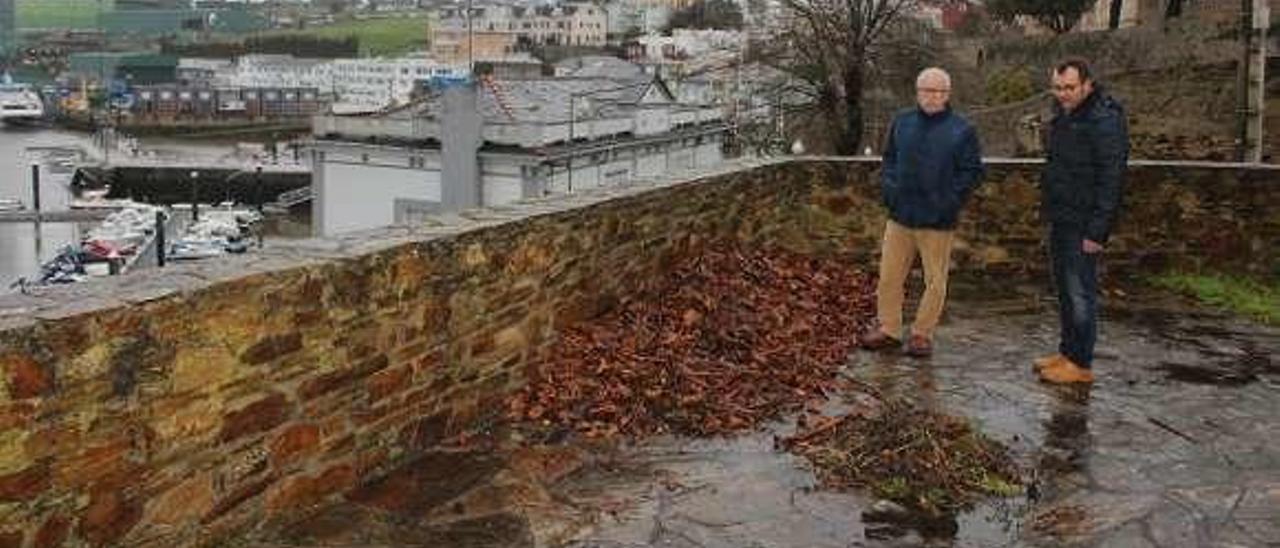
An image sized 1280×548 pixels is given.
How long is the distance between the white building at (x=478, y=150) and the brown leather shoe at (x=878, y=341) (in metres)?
23.3

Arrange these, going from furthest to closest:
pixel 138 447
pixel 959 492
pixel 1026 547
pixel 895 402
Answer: pixel 895 402 < pixel 959 492 < pixel 1026 547 < pixel 138 447

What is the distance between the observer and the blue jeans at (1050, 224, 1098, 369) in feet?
21.6

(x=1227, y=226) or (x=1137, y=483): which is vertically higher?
(x=1227, y=226)

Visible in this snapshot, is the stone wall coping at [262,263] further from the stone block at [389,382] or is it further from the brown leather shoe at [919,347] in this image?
the brown leather shoe at [919,347]

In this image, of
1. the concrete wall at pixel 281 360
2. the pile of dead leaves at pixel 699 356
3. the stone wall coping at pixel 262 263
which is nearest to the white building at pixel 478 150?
the pile of dead leaves at pixel 699 356

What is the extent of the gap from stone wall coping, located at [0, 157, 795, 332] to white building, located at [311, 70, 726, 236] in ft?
79.6

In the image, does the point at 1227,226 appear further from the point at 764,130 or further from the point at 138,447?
the point at 764,130

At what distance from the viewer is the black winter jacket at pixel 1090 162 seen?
20.5ft

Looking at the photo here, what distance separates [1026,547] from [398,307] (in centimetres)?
242

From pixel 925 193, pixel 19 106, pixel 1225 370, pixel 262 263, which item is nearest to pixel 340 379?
pixel 262 263

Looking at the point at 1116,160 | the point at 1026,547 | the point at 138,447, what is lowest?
the point at 1026,547

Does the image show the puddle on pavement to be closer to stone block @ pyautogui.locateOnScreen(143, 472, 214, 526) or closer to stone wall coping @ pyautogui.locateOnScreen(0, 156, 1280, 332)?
stone wall coping @ pyautogui.locateOnScreen(0, 156, 1280, 332)

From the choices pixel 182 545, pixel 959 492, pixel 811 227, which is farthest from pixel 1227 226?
pixel 182 545

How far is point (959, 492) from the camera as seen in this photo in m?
4.90
